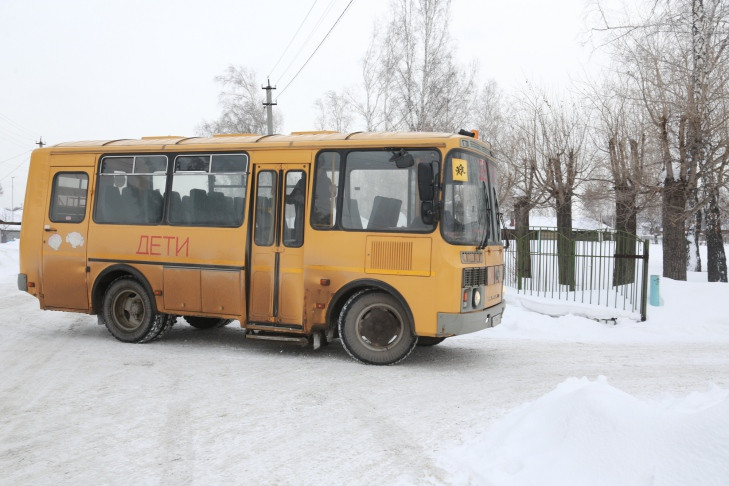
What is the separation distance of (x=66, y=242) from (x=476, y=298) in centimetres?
628

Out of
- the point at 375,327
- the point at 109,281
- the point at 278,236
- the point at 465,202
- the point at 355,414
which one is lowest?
the point at 355,414

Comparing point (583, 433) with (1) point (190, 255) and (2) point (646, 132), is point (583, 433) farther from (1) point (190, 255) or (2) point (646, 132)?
(2) point (646, 132)

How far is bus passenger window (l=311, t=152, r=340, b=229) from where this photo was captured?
8.14 meters

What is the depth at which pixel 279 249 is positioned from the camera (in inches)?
330

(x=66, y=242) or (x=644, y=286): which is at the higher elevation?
(x=66, y=242)

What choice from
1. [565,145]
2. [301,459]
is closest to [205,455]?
[301,459]

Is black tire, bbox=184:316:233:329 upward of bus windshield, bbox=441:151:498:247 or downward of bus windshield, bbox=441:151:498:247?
downward

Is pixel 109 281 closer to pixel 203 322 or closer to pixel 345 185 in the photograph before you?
pixel 203 322

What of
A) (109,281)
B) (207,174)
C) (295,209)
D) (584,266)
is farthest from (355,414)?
(584,266)

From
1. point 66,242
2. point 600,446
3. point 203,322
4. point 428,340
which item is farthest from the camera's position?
point 203,322

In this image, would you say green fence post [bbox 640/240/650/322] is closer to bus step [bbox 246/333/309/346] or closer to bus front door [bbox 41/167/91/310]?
bus step [bbox 246/333/309/346]

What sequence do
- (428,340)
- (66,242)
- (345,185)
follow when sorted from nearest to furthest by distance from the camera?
(345,185) → (428,340) → (66,242)

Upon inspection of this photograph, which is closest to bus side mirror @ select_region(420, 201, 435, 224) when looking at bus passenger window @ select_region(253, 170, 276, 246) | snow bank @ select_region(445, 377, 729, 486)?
bus passenger window @ select_region(253, 170, 276, 246)

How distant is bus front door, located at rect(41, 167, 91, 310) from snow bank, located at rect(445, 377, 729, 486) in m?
7.15
